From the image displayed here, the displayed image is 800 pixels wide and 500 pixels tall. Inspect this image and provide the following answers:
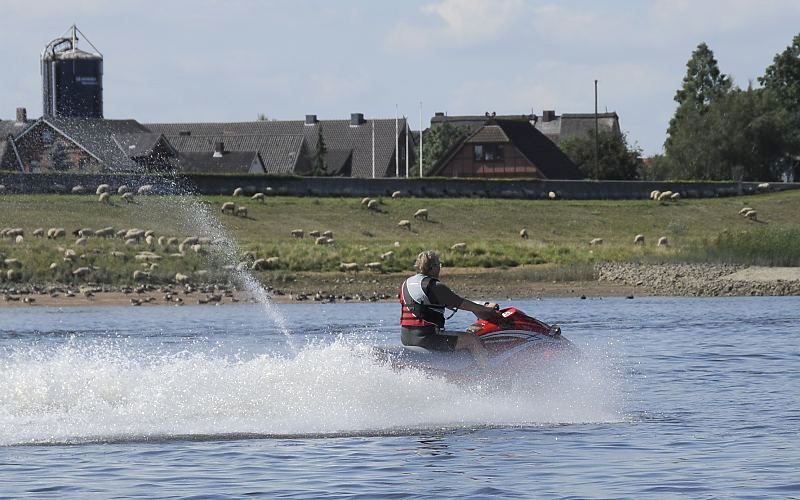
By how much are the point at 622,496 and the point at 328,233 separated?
124ft

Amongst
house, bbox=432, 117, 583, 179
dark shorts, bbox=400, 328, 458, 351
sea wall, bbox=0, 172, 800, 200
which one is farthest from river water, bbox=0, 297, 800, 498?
house, bbox=432, 117, 583, 179

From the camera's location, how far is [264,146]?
110188mm

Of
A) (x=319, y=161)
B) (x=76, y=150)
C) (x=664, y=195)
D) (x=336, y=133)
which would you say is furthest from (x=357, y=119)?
(x=664, y=195)

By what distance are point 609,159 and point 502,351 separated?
83.3 m

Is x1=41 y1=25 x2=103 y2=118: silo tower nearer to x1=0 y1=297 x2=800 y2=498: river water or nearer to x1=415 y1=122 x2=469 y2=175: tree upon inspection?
x1=415 y1=122 x2=469 y2=175: tree

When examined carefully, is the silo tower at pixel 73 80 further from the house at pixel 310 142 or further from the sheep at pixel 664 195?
the sheep at pixel 664 195

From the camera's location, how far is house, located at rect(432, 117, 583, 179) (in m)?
97.4

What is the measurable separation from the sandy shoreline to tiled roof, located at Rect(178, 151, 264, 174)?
5919 cm

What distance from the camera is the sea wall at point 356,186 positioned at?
184 feet

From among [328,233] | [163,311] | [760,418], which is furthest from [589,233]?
[760,418]

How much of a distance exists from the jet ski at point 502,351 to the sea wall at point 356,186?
40.8 metres

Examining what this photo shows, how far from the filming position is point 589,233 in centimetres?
5622

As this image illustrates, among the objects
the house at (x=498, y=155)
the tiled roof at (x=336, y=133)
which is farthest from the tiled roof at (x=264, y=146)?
the house at (x=498, y=155)

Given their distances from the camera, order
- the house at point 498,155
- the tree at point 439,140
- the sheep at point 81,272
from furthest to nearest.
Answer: the tree at point 439,140 < the house at point 498,155 < the sheep at point 81,272
